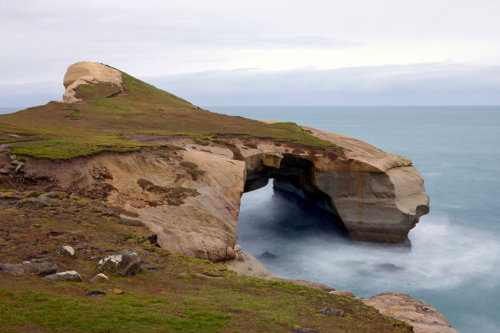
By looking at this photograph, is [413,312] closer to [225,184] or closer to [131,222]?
[131,222]

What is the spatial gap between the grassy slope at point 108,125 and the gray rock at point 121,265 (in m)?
14.7

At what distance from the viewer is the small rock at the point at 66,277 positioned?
15.4 metres

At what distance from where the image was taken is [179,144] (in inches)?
1613

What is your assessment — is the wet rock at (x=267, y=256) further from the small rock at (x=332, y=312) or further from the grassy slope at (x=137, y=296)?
the small rock at (x=332, y=312)

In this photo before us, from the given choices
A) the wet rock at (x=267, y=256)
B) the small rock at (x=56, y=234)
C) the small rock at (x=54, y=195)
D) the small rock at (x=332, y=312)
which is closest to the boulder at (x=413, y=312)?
the small rock at (x=332, y=312)

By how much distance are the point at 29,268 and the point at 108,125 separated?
3578 centimetres

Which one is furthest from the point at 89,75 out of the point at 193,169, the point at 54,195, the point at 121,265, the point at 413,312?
the point at 413,312

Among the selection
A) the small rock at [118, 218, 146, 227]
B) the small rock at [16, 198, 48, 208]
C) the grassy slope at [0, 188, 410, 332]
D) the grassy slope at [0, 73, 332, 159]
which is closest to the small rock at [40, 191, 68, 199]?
the small rock at [16, 198, 48, 208]

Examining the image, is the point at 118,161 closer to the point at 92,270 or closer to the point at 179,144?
the point at 179,144

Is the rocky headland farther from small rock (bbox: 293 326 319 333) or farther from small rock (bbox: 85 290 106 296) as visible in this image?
small rock (bbox: 85 290 106 296)

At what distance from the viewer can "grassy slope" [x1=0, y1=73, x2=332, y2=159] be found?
1316 inches

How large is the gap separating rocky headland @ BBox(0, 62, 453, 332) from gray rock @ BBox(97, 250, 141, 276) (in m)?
6.35


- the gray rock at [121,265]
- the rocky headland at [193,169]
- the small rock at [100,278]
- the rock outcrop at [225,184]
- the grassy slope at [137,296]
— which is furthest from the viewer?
the rock outcrop at [225,184]

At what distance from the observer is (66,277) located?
1552 cm
